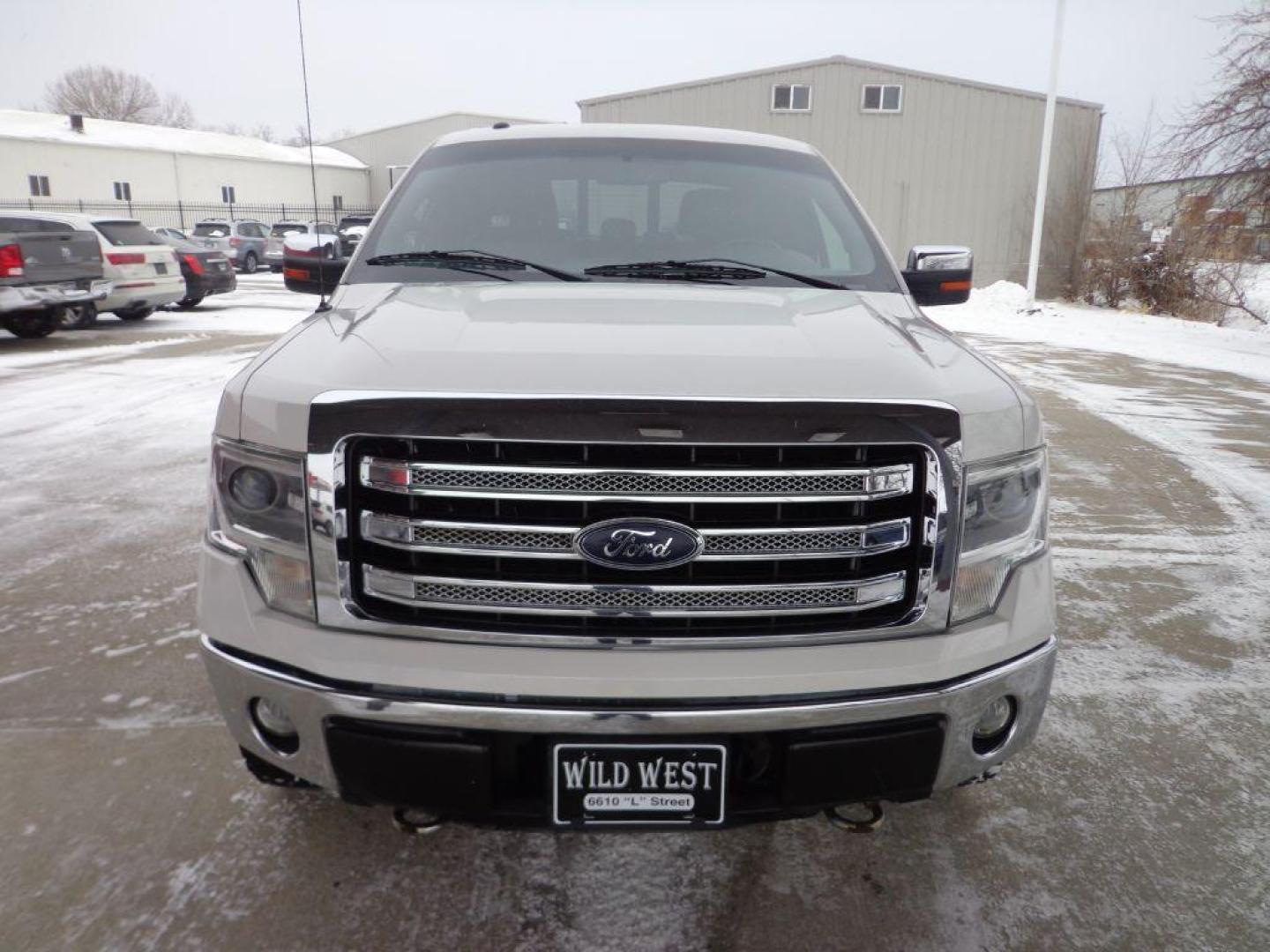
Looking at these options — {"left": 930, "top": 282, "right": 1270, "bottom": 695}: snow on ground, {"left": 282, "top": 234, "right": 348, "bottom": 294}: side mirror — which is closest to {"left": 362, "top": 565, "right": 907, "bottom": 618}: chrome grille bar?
{"left": 282, "top": 234, "right": 348, "bottom": 294}: side mirror

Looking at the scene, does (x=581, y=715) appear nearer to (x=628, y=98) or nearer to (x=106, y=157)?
(x=628, y=98)

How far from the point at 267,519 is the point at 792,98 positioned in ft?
74.5

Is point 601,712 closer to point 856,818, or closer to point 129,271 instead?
point 856,818

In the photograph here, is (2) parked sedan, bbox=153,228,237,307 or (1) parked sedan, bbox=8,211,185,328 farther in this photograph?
(2) parked sedan, bbox=153,228,237,307

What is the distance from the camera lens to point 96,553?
4.13m

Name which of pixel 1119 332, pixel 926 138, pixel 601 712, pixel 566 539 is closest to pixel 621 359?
pixel 566 539

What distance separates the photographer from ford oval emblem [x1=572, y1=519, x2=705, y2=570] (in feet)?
5.38

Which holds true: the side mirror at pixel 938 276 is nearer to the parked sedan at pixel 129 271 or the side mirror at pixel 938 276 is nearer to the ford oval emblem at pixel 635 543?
the ford oval emblem at pixel 635 543

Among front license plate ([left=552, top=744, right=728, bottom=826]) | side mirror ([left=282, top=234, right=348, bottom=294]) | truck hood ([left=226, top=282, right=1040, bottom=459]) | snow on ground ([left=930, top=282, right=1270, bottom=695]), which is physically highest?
side mirror ([left=282, top=234, right=348, bottom=294])

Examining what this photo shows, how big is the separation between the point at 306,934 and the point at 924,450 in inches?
63.1

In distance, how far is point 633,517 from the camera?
64.9 inches

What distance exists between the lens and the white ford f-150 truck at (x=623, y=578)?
162 centimetres

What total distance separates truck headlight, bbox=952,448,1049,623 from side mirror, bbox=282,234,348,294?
6.88ft

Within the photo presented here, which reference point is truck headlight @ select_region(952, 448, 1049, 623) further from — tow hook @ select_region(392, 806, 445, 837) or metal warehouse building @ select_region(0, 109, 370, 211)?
metal warehouse building @ select_region(0, 109, 370, 211)
